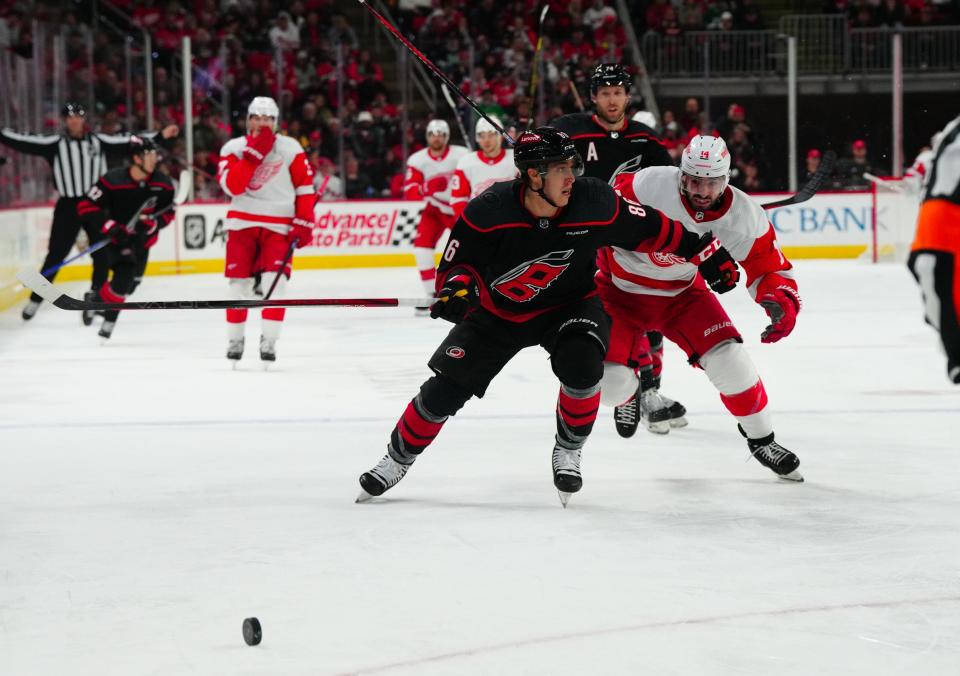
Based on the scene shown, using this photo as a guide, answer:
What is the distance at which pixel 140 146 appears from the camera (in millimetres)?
8859

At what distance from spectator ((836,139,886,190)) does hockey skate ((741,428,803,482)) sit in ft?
32.9

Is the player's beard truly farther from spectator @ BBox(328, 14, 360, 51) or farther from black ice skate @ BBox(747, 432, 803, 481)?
spectator @ BBox(328, 14, 360, 51)

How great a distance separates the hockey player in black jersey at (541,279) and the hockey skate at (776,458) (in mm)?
509

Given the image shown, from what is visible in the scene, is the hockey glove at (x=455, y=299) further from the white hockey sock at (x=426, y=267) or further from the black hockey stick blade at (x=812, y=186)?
the white hockey sock at (x=426, y=267)

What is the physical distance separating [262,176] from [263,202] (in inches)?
5.2

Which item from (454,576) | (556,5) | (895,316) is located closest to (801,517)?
(454,576)

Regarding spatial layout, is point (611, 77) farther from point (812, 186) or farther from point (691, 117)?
point (691, 117)

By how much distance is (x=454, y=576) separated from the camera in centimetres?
303

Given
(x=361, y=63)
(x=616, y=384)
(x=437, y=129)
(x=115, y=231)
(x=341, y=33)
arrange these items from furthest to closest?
(x=341, y=33) < (x=361, y=63) < (x=437, y=129) < (x=115, y=231) < (x=616, y=384)

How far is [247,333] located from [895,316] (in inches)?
153

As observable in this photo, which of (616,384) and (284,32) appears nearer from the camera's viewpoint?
(616,384)

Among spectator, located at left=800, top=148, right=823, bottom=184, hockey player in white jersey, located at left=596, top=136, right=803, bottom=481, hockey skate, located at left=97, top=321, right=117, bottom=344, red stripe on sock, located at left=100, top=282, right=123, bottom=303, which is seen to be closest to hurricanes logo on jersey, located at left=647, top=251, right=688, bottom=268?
hockey player in white jersey, located at left=596, top=136, right=803, bottom=481

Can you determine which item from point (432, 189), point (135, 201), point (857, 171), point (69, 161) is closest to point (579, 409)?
point (135, 201)

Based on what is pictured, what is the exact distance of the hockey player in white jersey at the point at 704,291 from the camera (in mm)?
3998
